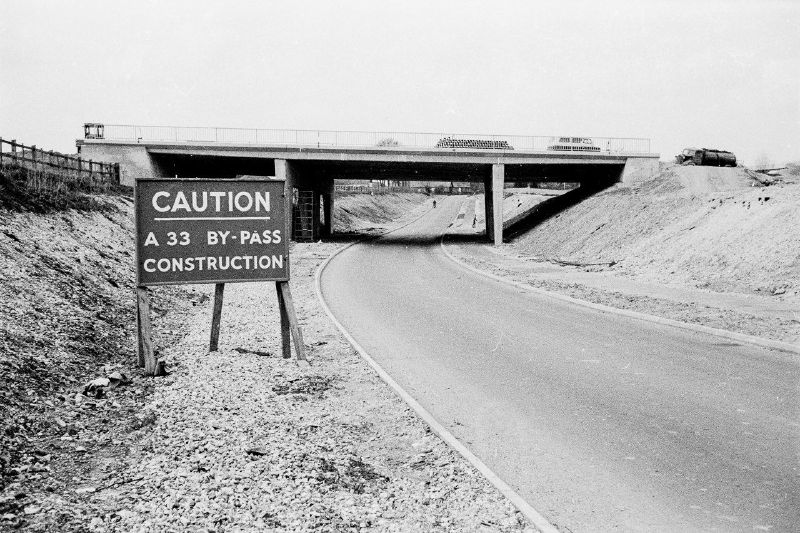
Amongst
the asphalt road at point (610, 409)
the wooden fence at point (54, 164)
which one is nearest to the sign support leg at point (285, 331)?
the asphalt road at point (610, 409)

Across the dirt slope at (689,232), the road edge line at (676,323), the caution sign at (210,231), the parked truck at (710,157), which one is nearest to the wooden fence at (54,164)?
the caution sign at (210,231)

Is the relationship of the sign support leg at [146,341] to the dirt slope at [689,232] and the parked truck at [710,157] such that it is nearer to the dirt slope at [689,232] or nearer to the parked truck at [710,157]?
the dirt slope at [689,232]

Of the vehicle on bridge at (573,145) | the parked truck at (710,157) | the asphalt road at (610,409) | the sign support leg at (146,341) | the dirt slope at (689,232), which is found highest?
the vehicle on bridge at (573,145)

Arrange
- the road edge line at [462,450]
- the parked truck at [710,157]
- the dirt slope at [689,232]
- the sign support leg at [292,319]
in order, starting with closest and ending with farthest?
1. the road edge line at [462,450]
2. the sign support leg at [292,319]
3. the dirt slope at [689,232]
4. the parked truck at [710,157]

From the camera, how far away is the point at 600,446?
629 centimetres

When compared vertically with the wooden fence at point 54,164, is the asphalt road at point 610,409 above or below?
below

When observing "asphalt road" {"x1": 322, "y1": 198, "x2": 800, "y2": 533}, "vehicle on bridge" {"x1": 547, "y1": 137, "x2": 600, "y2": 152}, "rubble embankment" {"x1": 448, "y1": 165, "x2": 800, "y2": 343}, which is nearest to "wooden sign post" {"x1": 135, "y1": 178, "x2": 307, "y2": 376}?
"asphalt road" {"x1": 322, "y1": 198, "x2": 800, "y2": 533}

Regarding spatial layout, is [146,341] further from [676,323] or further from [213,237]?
[676,323]

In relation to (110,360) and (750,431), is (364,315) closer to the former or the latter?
(110,360)

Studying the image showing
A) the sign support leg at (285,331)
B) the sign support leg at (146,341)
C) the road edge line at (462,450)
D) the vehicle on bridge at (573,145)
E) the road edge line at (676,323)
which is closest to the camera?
the road edge line at (462,450)

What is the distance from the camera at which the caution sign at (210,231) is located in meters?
9.50

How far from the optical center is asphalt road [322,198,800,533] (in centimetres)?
507

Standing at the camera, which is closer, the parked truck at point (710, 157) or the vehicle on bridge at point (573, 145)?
the parked truck at point (710, 157)

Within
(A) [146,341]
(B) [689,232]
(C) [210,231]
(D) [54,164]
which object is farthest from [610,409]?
(D) [54,164]
